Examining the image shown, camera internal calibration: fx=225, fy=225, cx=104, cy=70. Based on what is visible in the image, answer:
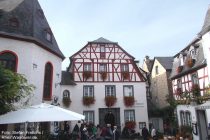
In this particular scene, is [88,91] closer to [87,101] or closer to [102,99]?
[87,101]

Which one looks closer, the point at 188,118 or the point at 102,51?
the point at 188,118

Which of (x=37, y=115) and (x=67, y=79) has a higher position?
(x=67, y=79)

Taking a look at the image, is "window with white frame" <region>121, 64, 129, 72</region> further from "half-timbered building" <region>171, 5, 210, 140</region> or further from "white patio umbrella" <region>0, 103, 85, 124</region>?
"white patio umbrella" <region>0, 103, 85, 124</region>

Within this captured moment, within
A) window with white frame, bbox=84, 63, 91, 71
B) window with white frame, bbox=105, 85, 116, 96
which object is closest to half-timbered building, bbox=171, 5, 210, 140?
window with white frame, bbox=105, 85, 116, 96

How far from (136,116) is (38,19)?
1428 cm

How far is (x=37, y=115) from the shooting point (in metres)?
8.34

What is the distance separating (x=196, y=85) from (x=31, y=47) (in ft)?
41.8

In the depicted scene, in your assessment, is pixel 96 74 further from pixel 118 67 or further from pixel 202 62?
pixel 202 62

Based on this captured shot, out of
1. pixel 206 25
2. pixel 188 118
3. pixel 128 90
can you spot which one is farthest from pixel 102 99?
pixel 206 25

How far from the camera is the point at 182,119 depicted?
20.5 metres

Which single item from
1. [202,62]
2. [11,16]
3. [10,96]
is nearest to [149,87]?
[202,62]

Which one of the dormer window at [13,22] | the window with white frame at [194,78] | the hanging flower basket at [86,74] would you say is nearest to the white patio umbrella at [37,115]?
the dormer window at [13,22]

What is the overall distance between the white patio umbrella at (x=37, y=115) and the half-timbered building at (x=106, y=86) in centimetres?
1505

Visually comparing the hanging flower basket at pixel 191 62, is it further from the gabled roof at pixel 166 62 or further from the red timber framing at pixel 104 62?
the gabled roof at pixel 166 62
